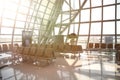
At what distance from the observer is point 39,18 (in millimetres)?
14969

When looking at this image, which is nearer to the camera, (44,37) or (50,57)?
(50,57)

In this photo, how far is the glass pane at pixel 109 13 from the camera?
12286 mm

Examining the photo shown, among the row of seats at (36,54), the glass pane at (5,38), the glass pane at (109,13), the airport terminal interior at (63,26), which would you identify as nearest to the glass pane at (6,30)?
the airport terminal interior at (63,26)

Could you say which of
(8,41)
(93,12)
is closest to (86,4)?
(93,12)

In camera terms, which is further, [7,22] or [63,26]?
[63,26]

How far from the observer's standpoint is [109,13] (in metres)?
12.5

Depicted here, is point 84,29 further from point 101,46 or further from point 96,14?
point 101,46

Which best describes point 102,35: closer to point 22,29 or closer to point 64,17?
point 64,17

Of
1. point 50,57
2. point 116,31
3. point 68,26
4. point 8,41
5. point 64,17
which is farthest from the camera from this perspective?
point 64,17

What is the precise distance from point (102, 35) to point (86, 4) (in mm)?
3443

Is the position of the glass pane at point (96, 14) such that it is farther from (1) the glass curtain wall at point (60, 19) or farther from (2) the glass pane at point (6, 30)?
(2) the glass pane at point (6, 30)

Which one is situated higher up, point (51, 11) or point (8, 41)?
point (51, 11)

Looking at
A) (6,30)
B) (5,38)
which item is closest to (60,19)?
(6,30)

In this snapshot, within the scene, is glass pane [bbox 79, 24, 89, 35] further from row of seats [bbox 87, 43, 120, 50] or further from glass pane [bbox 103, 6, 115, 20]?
glass pane [bbox 103, 6, 115, 20]
